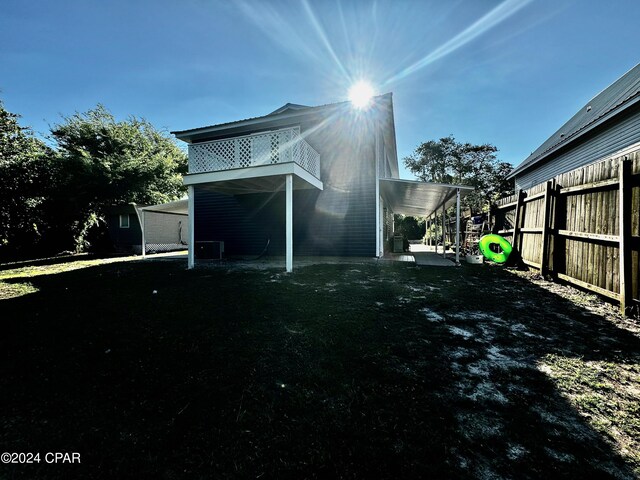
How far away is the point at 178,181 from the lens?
71.4 feet

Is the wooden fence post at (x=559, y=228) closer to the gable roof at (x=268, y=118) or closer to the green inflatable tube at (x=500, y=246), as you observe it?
the green inflatable tube at (x=500, y=246)

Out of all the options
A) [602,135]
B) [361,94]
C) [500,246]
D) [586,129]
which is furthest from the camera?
[361,94]

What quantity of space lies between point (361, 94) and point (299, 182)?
4.01 meters

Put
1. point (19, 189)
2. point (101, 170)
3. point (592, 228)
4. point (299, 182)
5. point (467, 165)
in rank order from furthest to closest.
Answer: point (467, 165) → point (101, 170) → point (19, 189) → point (299, 182) → point (592, 228)

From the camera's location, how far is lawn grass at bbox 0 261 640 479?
137 centimetres

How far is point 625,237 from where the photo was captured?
138 inches

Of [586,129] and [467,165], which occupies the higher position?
[467,165]

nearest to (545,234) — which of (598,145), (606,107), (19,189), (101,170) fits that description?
(598,145)

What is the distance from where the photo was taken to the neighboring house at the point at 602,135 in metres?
7.71

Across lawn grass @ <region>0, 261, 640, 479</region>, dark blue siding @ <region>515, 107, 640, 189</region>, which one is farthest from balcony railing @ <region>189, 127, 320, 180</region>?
dark blue siding @ <region>515, 107, 640, 189</region>

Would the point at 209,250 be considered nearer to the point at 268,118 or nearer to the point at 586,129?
the point at 268,118

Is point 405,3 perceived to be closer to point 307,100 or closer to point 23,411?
point 307,100

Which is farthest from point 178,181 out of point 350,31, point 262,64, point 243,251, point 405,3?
point 405,3

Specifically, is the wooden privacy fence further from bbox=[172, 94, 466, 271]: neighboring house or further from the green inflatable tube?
bbox=[172, 94, 466, 271]: neighboring house
